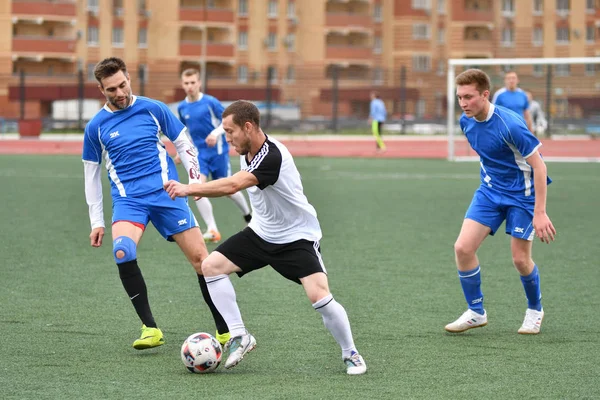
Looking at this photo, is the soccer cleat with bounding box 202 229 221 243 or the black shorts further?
the soccer cleat with bounding box 202 229 221 243

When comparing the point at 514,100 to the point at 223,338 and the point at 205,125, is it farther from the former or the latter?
the point at 223,338

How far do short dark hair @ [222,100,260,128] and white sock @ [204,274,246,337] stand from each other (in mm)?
961

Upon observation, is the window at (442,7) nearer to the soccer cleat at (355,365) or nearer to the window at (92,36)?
the window at (92,36)

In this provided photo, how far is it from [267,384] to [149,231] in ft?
24.0

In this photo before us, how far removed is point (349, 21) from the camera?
248ft

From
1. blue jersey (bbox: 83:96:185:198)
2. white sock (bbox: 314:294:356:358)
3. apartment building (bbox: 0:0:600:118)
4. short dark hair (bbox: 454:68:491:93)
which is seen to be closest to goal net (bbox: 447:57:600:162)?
short dark hair (bbox: 454:68:491:93)

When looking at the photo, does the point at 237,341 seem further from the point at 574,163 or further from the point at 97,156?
the point at 574,163

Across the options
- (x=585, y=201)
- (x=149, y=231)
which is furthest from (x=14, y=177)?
(x=585, y=201)

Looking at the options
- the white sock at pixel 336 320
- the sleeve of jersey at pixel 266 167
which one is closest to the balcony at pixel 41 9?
the sleeve of jersey at pixel 266 167

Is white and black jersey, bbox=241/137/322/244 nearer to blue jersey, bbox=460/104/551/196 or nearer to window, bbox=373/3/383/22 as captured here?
blue jersey, bbox=460/104/551/196

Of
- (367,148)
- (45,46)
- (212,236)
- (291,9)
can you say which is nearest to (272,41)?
(291,9)

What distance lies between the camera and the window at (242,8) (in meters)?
74.6

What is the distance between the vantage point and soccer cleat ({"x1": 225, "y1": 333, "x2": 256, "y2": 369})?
6.14 meters

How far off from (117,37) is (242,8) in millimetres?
9421
